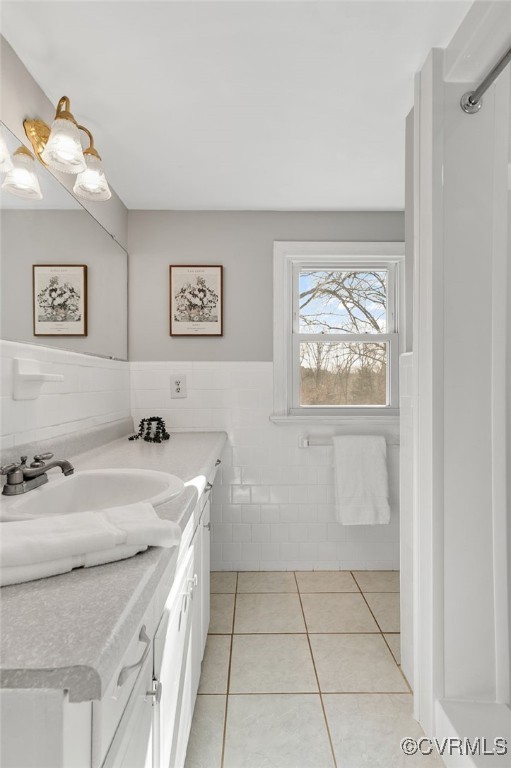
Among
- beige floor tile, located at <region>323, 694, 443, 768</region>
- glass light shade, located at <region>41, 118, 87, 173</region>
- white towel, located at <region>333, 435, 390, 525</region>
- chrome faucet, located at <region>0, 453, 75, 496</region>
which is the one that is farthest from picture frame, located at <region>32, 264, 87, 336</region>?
beige floor tile, located at <region>323, 694, 443, 768</region>

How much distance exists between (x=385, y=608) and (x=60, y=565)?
2116 millimetres

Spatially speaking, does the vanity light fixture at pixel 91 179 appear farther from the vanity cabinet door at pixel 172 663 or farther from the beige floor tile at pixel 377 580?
the beige floor tile at pixel 377 580

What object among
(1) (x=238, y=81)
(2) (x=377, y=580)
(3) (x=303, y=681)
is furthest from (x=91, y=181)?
(2) (x=377, y=580)

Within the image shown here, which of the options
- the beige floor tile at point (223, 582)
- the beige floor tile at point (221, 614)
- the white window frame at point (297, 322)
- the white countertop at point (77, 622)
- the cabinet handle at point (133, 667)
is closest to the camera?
the white countertop at point (77, 622)

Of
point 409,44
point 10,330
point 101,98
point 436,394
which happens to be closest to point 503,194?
point 409,44

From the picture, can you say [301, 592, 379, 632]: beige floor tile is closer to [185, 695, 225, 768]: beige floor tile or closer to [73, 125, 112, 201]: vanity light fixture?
[185, 695, 225, 768]: beige floor tile

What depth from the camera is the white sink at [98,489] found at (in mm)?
1192

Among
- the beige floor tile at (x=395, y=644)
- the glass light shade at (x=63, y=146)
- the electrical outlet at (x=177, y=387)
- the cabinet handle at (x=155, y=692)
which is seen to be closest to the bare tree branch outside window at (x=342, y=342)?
the electrical outlet at (x=177, y=387)

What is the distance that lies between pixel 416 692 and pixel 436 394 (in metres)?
1.06

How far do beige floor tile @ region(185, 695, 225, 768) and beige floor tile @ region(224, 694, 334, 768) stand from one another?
3 cm

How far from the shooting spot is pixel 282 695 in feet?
5.43

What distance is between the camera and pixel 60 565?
2.16 ft

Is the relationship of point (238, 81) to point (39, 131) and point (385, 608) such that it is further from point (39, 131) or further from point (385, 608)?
point (385, 608)

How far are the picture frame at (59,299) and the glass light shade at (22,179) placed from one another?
25 centimetres
